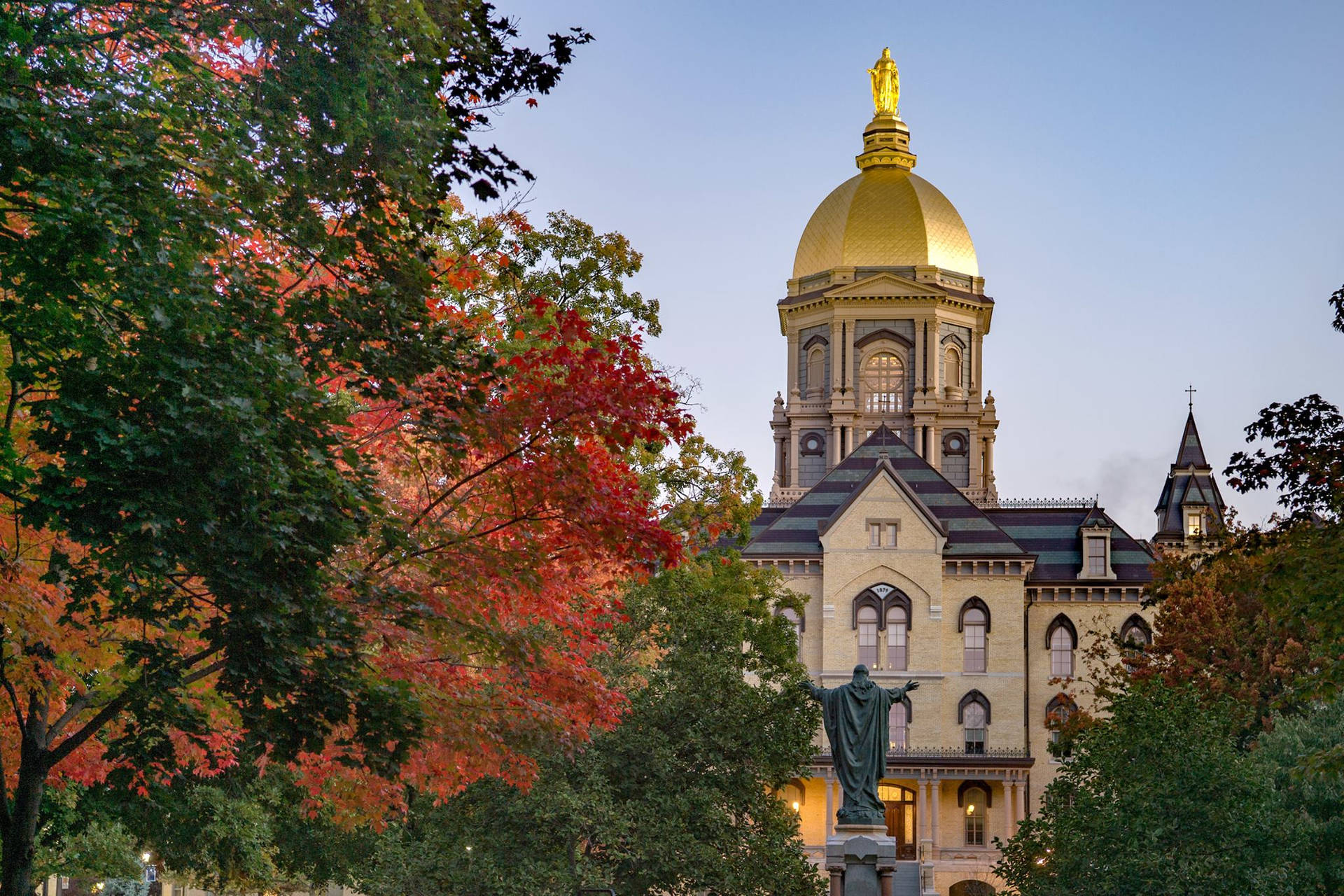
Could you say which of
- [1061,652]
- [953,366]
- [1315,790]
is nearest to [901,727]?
[1061,652]

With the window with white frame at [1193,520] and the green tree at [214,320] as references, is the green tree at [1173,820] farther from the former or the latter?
the window with white frame at [1193,520]

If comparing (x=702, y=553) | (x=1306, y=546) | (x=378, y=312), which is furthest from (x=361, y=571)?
(x=702, y=553)

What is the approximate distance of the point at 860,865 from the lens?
86.6ft

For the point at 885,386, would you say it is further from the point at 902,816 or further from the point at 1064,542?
the point at 902,816

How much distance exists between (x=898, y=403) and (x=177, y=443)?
239 feet

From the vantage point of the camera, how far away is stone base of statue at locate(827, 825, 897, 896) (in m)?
26.3

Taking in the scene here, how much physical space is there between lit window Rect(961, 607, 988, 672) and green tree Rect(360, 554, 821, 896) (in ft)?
115

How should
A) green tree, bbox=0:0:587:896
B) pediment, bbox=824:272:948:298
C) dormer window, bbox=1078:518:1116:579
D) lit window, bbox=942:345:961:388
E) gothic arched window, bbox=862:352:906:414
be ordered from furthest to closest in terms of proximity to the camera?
lit window, bbox=942:345:961:388, gothic arched window, bbox=862:352:906:414, pediment, bbox=824:272:948:298, dormer window, bbox=1078:518:1116:579, green tree, bbox=0:0:587:896

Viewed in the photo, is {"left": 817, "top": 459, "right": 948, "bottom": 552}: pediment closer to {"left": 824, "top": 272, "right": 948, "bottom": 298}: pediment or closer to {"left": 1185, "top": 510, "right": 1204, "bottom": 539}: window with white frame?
{"left": 1185, "top": 510, "right": 1204, "bottom": 539}: window with white frame

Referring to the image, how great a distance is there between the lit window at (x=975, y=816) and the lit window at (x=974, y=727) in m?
1.46

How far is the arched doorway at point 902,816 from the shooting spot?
205ft

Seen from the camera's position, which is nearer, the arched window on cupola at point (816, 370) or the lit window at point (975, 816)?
the lit window at point (975, 816)

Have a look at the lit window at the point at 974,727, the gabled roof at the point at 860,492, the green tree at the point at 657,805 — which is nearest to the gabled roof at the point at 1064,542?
the gabled roof at the point at 860,492

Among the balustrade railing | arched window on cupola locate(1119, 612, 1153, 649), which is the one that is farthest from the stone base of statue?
arched window on cupola locate(1119, 612, 1153, 649)
